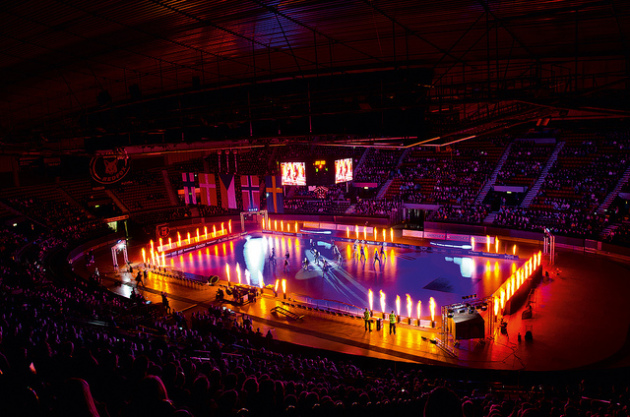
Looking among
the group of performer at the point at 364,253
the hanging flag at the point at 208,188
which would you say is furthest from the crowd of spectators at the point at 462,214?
the hanging flag at the point at 208,188

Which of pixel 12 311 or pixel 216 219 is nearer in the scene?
pixel 12 311

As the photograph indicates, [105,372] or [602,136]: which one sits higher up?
[602,136]

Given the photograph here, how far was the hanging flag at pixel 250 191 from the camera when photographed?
36.2 m

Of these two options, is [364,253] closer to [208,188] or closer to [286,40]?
[208,188]

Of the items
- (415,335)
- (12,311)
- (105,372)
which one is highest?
(105,372)

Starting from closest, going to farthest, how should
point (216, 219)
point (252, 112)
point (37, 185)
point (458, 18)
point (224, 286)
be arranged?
1. point (458, 18)
2. point (252, 112)
3. point (224, 286)
4. point (37, 185)
5. point (216, 219)

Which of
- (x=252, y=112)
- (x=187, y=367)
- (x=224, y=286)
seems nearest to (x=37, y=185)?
(x=224, y=286)

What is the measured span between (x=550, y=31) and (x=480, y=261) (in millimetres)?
17095

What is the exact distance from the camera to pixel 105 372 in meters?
4.03

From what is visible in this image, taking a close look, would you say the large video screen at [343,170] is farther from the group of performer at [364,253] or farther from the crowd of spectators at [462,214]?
the crowd of spectators at [462,214]

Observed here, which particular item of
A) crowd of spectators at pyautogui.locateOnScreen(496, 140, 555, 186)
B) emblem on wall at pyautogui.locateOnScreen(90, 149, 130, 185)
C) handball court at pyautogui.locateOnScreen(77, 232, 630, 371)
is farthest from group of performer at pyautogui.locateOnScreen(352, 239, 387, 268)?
emblem on wall at pyautogui.locateOnScreen(90, 149, 130, 185)

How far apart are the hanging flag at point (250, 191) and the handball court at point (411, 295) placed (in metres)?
4.50

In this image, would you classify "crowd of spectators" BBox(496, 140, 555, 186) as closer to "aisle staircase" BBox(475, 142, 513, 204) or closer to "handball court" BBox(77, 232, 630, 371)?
"aisle staircase" BBox(475, 142, 513, 204)

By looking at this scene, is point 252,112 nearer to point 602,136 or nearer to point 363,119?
point 363,119
